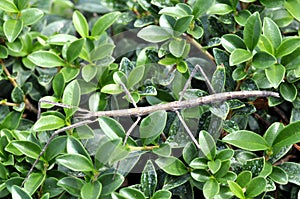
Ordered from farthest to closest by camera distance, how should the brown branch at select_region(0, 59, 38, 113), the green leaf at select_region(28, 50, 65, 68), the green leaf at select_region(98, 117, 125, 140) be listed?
1. the brown branch at select_region(0, 59, 38, 113)
2. the green leaf at select_region(28, 50, 65, 68)
3. the green leaf at select_region(98, 117, 125, 140)

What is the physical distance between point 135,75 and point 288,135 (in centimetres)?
52

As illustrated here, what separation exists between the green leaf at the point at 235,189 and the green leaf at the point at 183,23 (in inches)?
21.0

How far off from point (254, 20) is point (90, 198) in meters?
0.73

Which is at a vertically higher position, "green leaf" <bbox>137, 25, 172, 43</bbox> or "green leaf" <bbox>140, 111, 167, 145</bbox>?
"green leaf" <bbox>137, 25, 172, 43</bbox>

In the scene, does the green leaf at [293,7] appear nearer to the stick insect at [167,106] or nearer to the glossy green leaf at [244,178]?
the stick insect at [167,106]

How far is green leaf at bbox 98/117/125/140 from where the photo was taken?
1.38m

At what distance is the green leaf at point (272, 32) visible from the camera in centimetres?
145

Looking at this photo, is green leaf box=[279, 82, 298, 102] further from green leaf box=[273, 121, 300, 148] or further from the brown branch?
the brown branch

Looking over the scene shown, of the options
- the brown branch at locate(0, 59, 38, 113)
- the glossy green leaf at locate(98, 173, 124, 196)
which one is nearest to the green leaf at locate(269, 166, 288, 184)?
the glossy green leaf at locate(98, 173, 124, 196)

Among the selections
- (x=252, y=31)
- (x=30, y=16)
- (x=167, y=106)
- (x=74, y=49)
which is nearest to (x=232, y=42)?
(x=252, y=31)

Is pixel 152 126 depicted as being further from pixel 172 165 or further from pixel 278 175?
pixel 278 175

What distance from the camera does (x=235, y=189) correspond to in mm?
1285

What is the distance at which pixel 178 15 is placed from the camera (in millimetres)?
1533

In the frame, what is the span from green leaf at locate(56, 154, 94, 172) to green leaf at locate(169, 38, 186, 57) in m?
0.47
